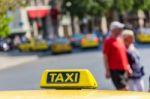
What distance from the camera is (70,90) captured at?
3.36 metres

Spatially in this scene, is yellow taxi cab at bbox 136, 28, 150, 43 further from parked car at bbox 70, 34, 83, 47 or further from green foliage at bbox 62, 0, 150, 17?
green foliage at bbox 62, 0, 150, 17

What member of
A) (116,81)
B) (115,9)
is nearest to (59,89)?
(116,81)

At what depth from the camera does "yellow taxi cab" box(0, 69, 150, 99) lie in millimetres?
3004

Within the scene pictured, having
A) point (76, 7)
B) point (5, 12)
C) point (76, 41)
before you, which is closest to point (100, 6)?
point (76, 7)

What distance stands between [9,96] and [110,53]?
246 inches

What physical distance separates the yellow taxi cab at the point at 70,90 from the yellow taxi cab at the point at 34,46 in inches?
1855

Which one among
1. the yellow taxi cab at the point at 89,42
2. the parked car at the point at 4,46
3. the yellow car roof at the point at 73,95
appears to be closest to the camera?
the yellow car roof at the point at 73,95

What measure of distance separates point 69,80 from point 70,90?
137mm

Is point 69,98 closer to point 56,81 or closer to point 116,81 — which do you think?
point 56,81

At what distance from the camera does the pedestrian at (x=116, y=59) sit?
9.07 metres

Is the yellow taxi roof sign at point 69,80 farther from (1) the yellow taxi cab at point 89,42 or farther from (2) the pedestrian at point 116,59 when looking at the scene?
(1) the yellow taxi cab at point 89,42

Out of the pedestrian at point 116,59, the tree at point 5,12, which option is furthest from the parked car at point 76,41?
the pedestrian at point 116,59

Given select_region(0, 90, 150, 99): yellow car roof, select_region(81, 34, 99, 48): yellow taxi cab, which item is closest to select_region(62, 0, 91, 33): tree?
select_region(81, 34, 99, 48): yellow taxi cab

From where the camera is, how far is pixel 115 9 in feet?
206
